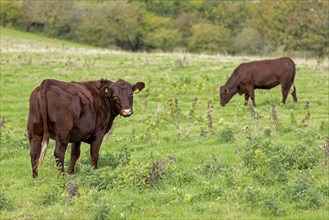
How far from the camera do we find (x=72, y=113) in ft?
31.8

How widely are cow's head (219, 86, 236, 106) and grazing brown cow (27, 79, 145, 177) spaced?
989cm

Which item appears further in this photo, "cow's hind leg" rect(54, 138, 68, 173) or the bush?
"cow's hind leg" rect(54, 138, 68, 173)

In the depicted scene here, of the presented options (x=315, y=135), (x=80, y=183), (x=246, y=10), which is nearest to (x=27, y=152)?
(x=80, y=183)

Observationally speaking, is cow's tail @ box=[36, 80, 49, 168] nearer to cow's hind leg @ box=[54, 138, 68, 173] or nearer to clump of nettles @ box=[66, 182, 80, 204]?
cow's hind leg @ box=[54, 138, 68, 173]

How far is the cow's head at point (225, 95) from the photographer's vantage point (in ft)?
67.1

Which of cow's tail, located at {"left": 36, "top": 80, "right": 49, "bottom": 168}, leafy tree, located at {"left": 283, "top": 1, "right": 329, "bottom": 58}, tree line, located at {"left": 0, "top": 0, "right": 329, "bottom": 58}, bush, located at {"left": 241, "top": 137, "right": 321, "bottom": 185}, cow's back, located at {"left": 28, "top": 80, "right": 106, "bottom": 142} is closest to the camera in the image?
bush, located at {"left": 241, "top": 137, "right": 321, "bottom": 185}

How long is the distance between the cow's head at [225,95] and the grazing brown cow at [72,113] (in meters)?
9.89

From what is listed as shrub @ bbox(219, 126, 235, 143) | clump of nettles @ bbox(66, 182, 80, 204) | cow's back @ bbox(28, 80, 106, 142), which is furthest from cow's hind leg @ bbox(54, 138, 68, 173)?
shrub @ bbox(219, 126, 235, 143)

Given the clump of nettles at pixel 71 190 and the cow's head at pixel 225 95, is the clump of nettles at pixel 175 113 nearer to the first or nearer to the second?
the cow's head at pixel 225 95

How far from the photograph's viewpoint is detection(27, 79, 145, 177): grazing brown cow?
9.53 metres

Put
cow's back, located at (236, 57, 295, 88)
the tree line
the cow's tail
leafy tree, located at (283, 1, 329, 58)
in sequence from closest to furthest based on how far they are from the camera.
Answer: the cow's tail < cow's back, located at (236, 57, 295, 88) < leafy tree, located at (283, 1, 329, 58) < the tree line

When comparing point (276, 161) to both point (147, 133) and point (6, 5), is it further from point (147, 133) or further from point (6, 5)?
point (6, 5)

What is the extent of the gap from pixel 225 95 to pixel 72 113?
11.5 m

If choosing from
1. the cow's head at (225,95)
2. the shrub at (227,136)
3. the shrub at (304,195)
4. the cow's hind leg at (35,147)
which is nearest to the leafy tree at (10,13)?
the cow's head at (225,95)
